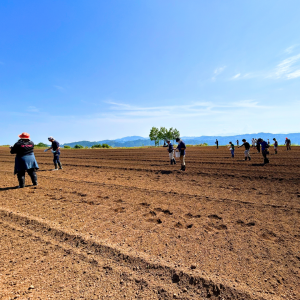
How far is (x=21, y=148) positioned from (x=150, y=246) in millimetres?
6582

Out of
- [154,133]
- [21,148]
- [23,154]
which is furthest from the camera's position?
[154,133]

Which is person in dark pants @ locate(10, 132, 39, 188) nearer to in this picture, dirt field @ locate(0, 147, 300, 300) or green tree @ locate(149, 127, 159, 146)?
dirt field @ locate(0, 147, 300, 300)

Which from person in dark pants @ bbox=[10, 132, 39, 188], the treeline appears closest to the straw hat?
person in dark pants @ bbox=[10, 132, 39, 188]

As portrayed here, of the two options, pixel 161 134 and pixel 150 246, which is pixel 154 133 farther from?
pixel 150 246

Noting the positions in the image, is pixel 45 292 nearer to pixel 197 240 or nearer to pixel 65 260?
pixel 65 260

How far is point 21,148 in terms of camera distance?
7.36 metres

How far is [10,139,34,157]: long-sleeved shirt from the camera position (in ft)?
23.9

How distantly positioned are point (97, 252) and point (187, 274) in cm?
157

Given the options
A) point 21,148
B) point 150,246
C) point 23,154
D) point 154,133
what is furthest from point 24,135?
point 154,133

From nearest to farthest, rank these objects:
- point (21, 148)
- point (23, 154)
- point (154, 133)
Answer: point (21, 148), point (23, 154), point (154, 133)

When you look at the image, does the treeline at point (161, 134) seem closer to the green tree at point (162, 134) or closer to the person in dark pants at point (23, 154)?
the green tree at point (162, 134)

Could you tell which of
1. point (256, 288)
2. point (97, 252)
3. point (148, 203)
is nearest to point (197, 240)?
point (256, 288)

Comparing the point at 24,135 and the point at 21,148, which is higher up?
the point at 24,135

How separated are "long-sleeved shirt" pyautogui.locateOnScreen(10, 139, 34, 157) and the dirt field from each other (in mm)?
1763
